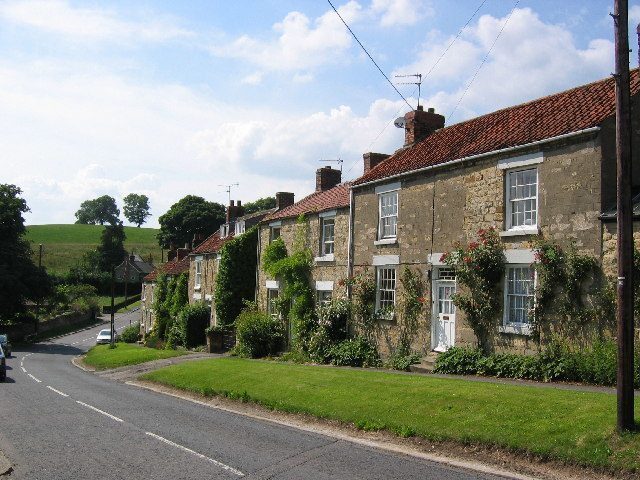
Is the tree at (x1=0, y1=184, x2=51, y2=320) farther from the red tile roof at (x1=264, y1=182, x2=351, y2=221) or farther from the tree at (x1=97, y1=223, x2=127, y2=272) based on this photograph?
the tree at (x1=97, y1=223, x2=127, y2=272)

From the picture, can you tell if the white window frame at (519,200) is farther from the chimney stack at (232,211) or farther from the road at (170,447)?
the chimney stack at (232,211)

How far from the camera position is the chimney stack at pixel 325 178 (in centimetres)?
3538

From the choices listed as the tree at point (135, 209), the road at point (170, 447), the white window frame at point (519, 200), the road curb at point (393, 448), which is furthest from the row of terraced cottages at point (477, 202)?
the tree at point (135, 209)

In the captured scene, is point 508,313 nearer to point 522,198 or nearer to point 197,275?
point 522,198

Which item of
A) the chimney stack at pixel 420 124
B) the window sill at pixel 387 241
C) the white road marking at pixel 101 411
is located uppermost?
the chimney stack at pixel 420 124

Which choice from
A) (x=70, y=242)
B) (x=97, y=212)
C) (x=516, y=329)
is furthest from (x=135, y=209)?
(x=516, y=329)

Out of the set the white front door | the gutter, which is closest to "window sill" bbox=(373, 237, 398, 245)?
the gutter

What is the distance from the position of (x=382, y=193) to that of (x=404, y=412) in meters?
11.9

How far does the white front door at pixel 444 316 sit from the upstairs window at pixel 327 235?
22.7ft

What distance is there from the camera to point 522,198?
60.0 ft

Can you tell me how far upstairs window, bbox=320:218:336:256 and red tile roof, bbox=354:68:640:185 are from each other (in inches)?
116

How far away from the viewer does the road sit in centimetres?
952

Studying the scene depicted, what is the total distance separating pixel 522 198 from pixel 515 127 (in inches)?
108

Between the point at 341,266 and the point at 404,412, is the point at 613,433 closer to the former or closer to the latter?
the point at 404,412
